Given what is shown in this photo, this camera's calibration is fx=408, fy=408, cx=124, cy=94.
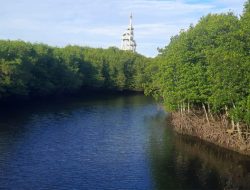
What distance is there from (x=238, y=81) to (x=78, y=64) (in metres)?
69.6

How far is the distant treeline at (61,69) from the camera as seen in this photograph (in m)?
70.2

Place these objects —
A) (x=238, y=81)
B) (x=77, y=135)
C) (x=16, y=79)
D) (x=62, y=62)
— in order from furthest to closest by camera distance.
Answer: (x=62, y=62) → (x=16, y=79) → (x=77, y=135) → (x=238, y=81)

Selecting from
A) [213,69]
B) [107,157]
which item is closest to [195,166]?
[107,157]

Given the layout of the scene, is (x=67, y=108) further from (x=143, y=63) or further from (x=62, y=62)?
(x=143, y=63)

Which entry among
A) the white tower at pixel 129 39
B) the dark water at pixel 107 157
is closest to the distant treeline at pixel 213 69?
the dark water at pixel 107 157

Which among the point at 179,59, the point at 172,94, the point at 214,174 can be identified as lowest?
the point at 214,174

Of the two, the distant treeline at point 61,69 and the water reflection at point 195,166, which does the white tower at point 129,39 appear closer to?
the distant treeline at point 61,69

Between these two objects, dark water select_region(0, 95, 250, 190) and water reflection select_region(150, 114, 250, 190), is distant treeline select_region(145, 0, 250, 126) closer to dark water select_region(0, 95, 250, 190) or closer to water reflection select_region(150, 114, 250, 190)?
water reflection select_region(150, 114, 250, 190)

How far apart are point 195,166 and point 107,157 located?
7.85 m

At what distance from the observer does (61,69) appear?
91.3 meters

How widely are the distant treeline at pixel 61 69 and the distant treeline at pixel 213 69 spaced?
28901mm

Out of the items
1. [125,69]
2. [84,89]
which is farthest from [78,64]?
[125,69]

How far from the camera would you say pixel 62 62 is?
9319cm

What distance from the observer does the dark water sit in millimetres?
30297
